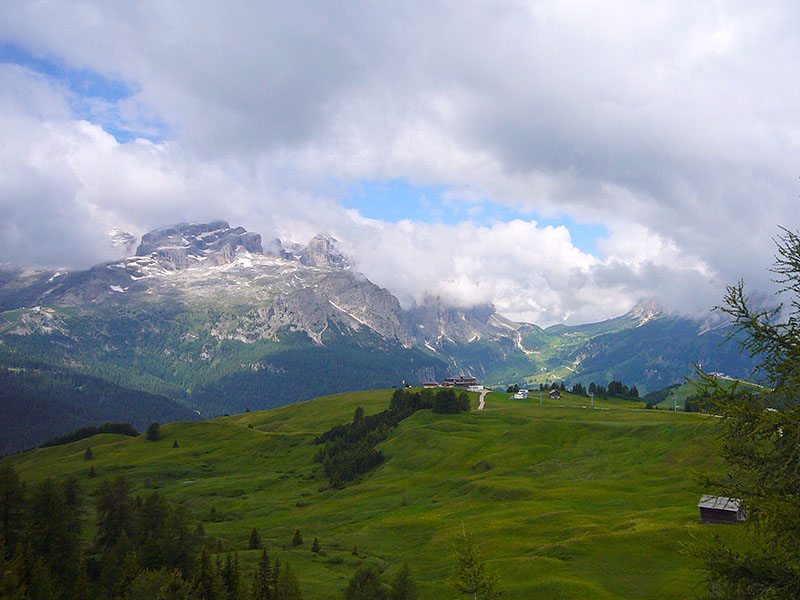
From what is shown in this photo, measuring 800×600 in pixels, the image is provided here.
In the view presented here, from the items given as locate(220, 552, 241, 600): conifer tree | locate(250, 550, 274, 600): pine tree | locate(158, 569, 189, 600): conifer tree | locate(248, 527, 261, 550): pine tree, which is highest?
locate(158, 569, 189, 600): conifer tree

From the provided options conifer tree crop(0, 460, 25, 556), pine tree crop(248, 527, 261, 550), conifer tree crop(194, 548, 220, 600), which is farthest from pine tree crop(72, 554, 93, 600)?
pine tree crop(248, 527, 261, 550)

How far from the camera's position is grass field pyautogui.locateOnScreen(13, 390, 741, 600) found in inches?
2275

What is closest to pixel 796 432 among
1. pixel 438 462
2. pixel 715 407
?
pixel 715 407

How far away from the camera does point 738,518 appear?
198 ft

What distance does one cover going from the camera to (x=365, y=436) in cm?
17725

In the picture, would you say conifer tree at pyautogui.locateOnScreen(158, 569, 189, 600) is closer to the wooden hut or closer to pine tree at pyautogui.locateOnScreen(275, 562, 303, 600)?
pine tree at pyautogui.locateOnScreen(275, 562, 303, 600)

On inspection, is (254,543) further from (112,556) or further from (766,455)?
(766,455)

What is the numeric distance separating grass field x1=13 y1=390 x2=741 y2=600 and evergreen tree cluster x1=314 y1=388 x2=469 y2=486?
494 cm

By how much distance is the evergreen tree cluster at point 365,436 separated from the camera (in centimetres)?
15100

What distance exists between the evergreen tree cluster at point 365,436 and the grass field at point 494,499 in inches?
194

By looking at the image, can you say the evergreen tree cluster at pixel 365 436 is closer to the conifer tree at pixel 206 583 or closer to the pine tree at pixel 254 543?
the pine tree at pixel 254 543

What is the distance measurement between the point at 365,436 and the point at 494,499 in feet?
277

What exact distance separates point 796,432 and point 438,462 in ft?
412

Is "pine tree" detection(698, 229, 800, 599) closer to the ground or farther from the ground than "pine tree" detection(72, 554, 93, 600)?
farther from the ground
